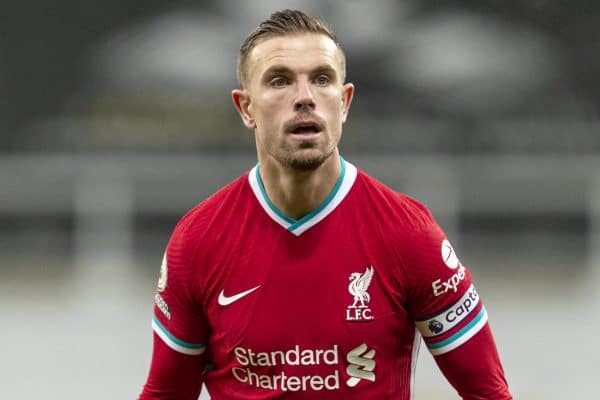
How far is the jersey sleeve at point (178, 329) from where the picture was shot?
2.98 metres

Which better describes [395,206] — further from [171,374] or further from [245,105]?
[171,374]

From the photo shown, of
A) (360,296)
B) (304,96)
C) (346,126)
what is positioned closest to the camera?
(304,96)

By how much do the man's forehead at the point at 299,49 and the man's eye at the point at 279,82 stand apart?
37mm

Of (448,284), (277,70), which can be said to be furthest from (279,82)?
(448,284)

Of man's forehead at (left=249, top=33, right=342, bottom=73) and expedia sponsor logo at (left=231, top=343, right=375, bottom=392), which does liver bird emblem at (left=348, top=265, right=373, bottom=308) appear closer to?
expedia sponsor logo at (left=231, top=343, right=375, bottom=392)

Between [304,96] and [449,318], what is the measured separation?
0.61 metres

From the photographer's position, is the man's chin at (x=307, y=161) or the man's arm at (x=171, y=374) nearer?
the man's chin at (x=307, y=161)

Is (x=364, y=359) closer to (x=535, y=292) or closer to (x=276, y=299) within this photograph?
(x=276, y=299)

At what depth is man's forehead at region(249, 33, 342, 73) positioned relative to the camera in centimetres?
286

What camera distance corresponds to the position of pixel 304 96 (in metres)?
2.79

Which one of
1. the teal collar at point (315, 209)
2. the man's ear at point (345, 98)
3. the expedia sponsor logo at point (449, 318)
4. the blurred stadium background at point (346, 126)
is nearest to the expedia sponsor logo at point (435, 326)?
the expedia sponsor logo at point (449, 318)

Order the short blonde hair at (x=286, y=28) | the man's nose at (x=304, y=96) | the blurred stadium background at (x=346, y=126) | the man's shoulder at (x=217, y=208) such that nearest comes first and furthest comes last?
the man's nose at (x=304, y=96)
the short blonde hair at (x=286, y=28)
the man's shoulder at (x=217, y=208)
the blurred stadium background at (x=346, y=126)

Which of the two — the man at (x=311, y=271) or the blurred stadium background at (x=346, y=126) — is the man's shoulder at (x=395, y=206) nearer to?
the man at (x=311, y=271)

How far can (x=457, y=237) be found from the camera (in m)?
11.2
